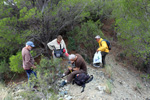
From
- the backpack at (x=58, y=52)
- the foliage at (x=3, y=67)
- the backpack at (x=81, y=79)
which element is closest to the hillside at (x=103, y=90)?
the backpack at (x=81, y=79)

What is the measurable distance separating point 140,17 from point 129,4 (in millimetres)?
910

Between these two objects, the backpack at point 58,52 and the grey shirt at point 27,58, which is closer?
the grey shirt at point 27,58

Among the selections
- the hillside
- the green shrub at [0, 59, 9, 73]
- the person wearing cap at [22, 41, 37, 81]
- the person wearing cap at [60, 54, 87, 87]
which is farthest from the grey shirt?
the green shrub at [0, 59, 9, 73]

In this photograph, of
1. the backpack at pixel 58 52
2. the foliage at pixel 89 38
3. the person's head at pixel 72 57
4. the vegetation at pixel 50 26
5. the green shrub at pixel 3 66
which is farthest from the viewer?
the foliage at pixel 89 38

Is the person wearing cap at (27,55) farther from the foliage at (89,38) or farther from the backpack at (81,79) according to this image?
the foliage at (89,38)

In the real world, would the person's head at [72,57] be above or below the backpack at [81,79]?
above

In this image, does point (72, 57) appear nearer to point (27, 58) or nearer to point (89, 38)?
point (27, 58)

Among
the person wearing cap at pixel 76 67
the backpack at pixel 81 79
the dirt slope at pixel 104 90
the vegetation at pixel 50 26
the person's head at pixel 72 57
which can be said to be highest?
the vegetation at pixel 50 26

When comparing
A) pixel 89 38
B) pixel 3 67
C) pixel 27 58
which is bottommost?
pixel 3 67

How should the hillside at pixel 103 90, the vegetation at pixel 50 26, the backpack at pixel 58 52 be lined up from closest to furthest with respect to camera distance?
the hillside at pixel 103 90 < the backpack at pixel 58 52 < the vegetation at pixel 50 26

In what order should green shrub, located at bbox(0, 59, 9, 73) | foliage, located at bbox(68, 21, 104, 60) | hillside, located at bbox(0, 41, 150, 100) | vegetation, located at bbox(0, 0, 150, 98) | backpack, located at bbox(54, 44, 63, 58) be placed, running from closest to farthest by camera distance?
hillside, located at bbox(0, 41, 150, 100), backpack, located at bbox(54, 44, 63, 58), vegetation, located at bbox(0, 0, 150, 98), green shrub, located at bbox(0, 59, 9, 73), foliage, located at bbox(68, 21, 104, 60)

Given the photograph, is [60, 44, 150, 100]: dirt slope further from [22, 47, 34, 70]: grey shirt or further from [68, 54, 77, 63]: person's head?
[22, 47, 34, 70]: grey shirt

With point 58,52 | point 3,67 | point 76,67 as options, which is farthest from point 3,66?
point 76,67

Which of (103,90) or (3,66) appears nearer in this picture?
(103,90)
